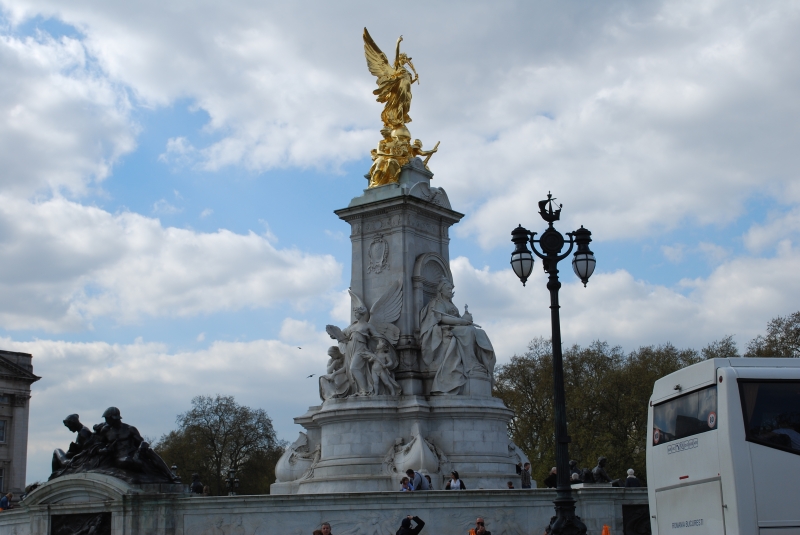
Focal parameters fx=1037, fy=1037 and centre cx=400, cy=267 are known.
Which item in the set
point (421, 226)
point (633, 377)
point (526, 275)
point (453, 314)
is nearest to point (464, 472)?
point (453, 314)

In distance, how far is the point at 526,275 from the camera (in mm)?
16422

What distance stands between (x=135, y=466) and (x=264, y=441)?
50.9 m

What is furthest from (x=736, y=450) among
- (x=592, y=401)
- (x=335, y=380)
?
(x=592, y=401)

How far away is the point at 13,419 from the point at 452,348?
49198 mm

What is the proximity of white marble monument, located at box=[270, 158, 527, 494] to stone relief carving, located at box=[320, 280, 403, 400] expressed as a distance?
30 mm

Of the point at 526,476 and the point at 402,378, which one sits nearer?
the point at 526,476

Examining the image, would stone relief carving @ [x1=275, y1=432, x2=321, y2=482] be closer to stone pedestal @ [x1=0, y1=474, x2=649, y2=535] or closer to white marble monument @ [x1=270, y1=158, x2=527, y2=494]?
white marble monument @ [x1=270, y1=158, x2=527, y2=494]

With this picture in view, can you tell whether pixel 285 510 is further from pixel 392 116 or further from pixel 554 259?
pixel 392 116

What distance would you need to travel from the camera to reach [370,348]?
27.8 meters

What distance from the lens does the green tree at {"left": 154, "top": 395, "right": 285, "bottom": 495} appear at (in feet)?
224

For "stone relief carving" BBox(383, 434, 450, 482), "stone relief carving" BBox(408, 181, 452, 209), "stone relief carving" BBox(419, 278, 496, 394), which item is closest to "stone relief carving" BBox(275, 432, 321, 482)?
"stone relief carving" BBox(383, 434, 450, 482)

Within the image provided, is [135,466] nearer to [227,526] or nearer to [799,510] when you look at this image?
[227,526]

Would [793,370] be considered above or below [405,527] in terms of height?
above

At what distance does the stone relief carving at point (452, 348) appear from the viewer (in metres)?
27.3
